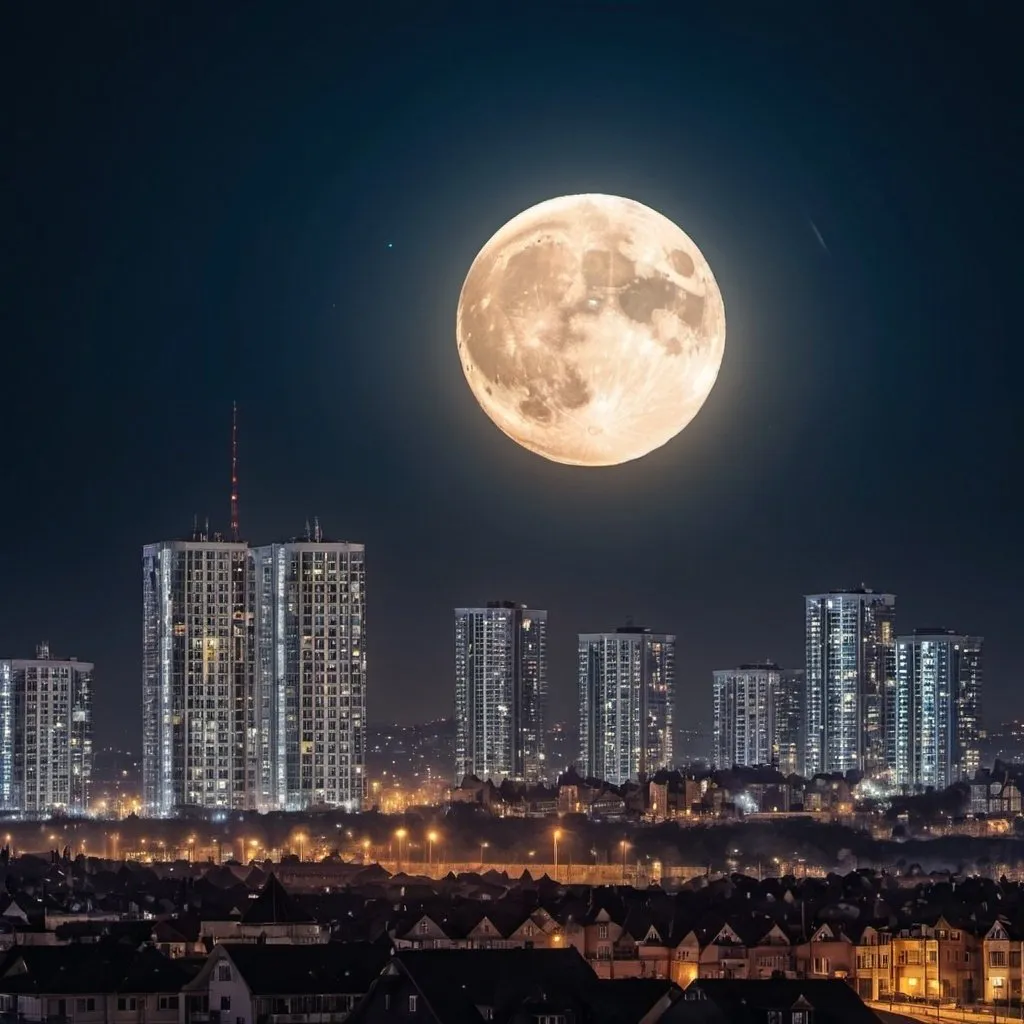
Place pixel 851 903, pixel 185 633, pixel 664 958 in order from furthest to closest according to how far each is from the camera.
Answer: pixel 185 633 → pixel 851 903 → pixel 664 958

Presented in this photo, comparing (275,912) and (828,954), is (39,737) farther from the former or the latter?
(275,912)

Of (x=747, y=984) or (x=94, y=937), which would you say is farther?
(x=94, y=937)

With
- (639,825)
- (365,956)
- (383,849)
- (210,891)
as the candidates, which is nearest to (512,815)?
(639,825)

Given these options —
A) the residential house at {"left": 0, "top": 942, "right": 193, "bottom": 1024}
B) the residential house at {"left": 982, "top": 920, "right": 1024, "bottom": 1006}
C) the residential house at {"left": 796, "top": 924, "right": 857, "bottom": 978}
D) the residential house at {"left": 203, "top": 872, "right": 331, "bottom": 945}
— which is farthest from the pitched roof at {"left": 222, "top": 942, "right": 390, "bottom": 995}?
the residential house at {"left": 982, "top": 920, "right": 1024, "bottom": 1006}

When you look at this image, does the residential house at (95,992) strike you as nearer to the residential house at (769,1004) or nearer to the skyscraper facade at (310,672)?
the residential house at (769,1004)

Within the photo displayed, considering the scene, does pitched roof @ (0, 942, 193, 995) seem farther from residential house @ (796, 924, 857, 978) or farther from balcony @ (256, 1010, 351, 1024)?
residential house @ (796, 924, 857, 978)

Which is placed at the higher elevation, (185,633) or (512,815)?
(185,633)

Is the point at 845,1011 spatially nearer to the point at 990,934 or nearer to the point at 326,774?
the point at 990,934

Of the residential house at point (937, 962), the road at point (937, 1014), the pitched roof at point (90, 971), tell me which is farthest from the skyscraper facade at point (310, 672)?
the pitched roof at point (90, 971)
